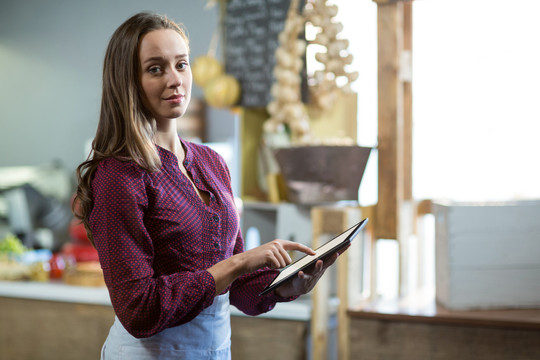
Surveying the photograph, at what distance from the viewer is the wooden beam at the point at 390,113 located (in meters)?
2.12

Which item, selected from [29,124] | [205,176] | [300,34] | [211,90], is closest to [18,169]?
[29,124]

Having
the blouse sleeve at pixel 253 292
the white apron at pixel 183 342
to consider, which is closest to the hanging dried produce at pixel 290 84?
the blouse sleeve at pixel 253 292

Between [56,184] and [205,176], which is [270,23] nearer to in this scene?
[205,176]

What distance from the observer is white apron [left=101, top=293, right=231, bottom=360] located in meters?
1.14

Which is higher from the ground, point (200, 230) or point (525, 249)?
point (200, 230)

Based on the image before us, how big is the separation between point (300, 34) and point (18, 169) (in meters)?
3.25

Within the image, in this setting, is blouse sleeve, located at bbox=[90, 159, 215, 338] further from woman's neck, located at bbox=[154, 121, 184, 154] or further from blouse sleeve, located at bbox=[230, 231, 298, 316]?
blouse sleeve, located at bbox=[230, 231, 298, 316]

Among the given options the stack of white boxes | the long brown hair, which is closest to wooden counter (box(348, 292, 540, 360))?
the stack of white boxes

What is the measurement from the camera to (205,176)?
1233 millimetres

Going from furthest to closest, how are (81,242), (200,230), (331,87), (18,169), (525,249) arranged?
(18,169) < (81,242) < (331,87) < (525,249) < (200,230)

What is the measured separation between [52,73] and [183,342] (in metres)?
4.00

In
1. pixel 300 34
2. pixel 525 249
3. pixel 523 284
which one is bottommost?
pixel 523 284

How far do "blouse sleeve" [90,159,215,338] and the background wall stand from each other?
10.9ft

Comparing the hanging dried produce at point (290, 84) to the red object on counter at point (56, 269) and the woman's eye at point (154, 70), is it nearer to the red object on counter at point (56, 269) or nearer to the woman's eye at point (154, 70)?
the woman's eye at point (154, 70)
